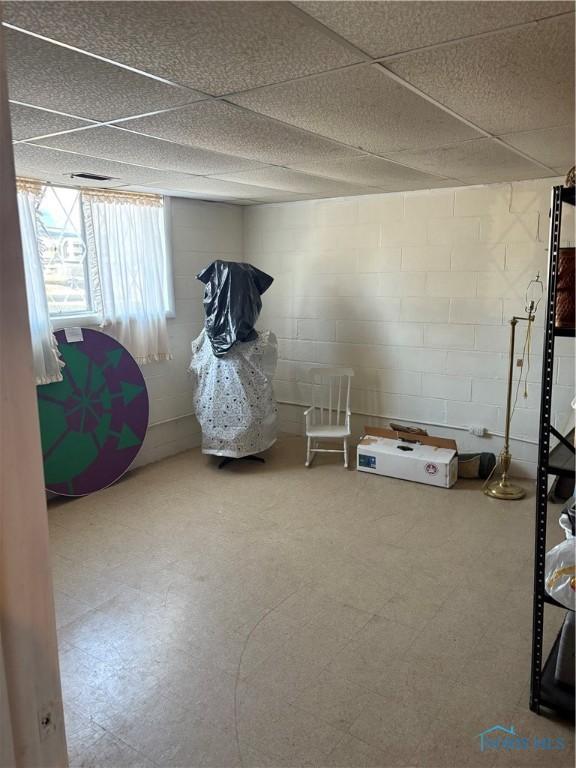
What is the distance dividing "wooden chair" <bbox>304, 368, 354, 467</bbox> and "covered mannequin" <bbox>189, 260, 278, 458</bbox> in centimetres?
51

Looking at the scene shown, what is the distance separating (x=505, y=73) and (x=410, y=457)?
3.04 metres

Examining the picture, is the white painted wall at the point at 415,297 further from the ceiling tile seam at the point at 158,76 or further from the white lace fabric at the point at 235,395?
the ceiling tile seam at the point at 158,76

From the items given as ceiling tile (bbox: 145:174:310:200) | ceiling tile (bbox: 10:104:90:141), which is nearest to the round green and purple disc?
ceiling tile (bbox: 145:174:310:200)

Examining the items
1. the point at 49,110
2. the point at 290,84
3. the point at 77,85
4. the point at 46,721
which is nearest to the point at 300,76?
the point at 290,84

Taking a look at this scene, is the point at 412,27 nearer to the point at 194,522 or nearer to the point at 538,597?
the point at 538,597

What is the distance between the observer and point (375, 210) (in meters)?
4.74

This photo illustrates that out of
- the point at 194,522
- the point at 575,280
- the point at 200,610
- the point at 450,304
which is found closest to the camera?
the point at 575,280

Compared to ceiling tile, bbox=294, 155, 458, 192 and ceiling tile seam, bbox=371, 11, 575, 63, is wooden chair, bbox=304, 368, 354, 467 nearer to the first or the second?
ceiling tile, bbox=294, 155, 458, 192

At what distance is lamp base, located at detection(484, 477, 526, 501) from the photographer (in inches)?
160

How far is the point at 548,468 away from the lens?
198 cm

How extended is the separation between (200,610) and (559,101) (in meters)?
2.69

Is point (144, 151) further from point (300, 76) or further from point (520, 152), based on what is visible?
point (520, 152)

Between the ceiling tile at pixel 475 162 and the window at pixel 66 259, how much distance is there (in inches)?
94.6

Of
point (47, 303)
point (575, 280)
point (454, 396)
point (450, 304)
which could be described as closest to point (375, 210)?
point (450, 304)
